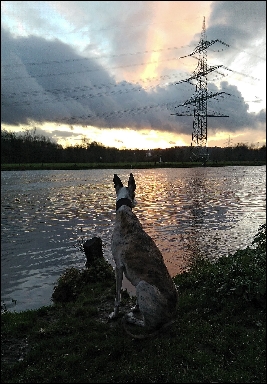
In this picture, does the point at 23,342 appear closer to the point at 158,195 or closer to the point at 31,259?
the point at 31,259

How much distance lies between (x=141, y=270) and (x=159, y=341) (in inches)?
62.1

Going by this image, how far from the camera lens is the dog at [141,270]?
6.41 meters

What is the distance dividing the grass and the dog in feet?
2.05

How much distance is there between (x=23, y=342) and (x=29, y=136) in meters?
113

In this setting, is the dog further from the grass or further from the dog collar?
the grass

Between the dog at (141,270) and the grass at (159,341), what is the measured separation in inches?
24.6

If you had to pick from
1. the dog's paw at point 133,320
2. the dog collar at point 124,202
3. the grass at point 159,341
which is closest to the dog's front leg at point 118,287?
the grass at point 159,341

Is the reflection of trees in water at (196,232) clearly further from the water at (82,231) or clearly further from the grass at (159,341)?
the grass at (159,341)

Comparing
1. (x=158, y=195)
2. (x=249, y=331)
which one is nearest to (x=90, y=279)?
(x=249, y=331)

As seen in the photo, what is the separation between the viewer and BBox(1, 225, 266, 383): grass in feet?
18.9

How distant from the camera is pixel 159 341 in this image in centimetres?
664

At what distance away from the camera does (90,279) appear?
11.9 meters

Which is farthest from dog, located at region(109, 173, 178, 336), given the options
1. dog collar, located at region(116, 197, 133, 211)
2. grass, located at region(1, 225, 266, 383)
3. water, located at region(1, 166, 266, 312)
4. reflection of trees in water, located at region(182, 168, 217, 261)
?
reflection of trees in water, located at region(182, 168, 217, 261)

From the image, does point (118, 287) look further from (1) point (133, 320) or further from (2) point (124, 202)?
(2) point (124, 202)
